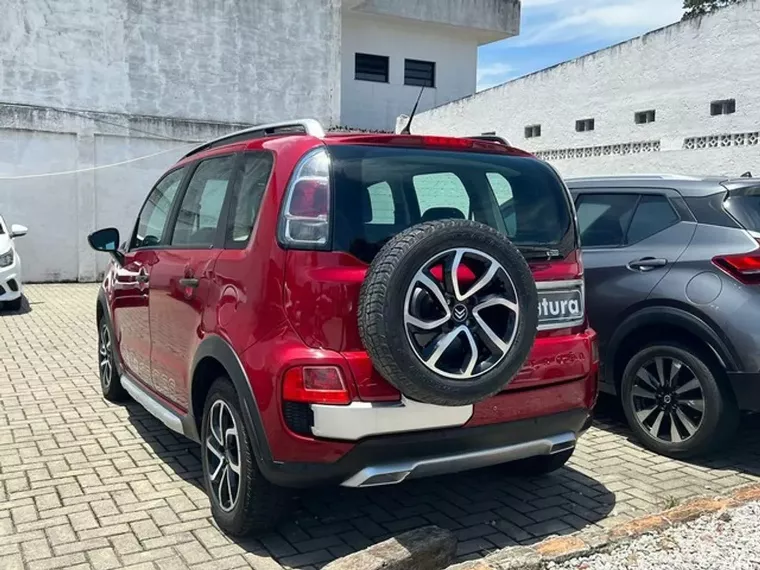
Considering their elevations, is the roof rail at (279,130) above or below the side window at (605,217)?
above

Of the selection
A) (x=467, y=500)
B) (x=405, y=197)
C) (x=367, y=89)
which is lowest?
(x=467, y=500)

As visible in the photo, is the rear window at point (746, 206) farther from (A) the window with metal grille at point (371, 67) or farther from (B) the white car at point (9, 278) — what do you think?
(A) the window with metal grille at point (371, 67)

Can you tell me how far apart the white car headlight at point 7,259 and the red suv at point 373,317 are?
785 cm

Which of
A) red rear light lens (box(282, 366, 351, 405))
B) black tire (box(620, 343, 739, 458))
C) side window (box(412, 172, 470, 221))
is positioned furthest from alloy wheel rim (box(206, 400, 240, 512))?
black tire (box(620, 343, 739, 458))

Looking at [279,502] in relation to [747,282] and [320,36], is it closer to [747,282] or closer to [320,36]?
[747,282]

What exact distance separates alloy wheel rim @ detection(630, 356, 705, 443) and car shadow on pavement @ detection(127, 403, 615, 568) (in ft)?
2.39

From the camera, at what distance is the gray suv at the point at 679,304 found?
4.33 m

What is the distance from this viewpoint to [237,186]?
12.0 ft

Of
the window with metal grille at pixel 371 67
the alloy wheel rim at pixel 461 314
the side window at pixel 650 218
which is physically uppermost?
the window with metal grille at pixel 371 67

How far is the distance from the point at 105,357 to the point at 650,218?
172 inches

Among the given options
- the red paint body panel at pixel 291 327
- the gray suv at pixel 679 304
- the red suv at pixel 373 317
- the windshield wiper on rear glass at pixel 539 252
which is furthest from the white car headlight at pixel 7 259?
the windshield wiper on rear glass at pixel 539 252

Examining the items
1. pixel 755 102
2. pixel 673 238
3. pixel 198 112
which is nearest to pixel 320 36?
pixel 198 112

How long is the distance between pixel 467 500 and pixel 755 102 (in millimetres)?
7700

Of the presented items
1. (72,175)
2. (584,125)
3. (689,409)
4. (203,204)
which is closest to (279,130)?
(203,204)
